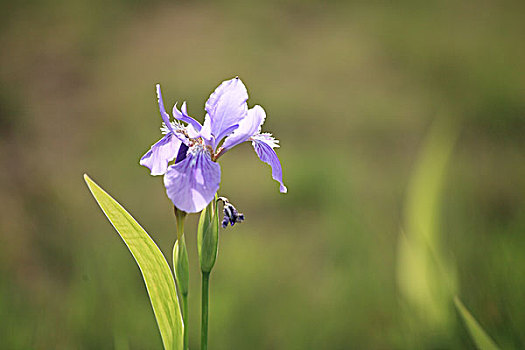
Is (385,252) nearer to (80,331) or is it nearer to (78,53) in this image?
(80,331)

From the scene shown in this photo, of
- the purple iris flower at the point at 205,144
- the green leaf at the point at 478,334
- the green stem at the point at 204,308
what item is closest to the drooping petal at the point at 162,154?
the purple iris flower at the point at 205,144

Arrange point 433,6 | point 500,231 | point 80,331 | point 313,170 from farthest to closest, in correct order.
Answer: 1. point 433,6
2. point 313,170
3. point 500,231
4. point 80,331

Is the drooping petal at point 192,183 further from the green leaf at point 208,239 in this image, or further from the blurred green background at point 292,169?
the blurred green background at point 292,169

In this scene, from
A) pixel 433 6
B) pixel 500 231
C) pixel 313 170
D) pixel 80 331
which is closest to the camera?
pixel 80 331

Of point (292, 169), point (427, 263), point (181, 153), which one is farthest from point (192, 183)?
point (292, 169)

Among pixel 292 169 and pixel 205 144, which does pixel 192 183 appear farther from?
pixel 292 169

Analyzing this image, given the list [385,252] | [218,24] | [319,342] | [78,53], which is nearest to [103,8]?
[78,53]

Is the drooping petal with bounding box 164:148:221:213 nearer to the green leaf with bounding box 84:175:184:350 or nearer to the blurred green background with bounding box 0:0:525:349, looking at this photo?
the green leaf with bounding box 84:175:184:350
